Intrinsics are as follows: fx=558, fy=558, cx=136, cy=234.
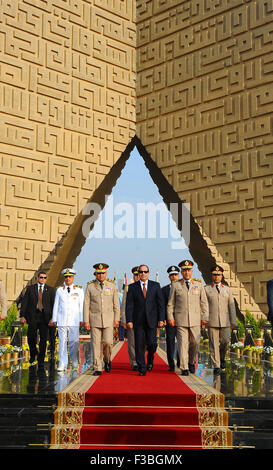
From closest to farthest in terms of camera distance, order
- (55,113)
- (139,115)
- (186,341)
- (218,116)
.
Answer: (186,341)
(218,116)
(55,113)
(139,115)

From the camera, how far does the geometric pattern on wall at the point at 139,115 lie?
13.0 meters

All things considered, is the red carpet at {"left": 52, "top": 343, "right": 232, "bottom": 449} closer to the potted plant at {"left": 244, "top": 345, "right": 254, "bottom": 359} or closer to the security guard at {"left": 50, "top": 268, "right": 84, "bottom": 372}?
the security guard at {"left": 50, "top": 268, "right": 84, "bottom": 372}

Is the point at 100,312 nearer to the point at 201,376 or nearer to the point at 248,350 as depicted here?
the point at 201,376

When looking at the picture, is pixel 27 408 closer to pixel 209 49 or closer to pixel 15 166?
pixel 15 166

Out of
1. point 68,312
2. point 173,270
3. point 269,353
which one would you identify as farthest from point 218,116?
point 68,312

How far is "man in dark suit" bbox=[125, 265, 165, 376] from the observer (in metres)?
6.90

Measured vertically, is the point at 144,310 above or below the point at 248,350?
above

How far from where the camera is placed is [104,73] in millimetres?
15242

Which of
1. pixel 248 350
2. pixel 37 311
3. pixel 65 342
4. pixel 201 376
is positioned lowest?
pixel 248 350

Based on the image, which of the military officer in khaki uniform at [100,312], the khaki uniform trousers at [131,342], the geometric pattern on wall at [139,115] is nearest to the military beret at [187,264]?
the military officer in khaki uniform at [100,312]

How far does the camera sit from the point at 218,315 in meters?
7.39

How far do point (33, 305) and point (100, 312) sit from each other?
1.79 metres
